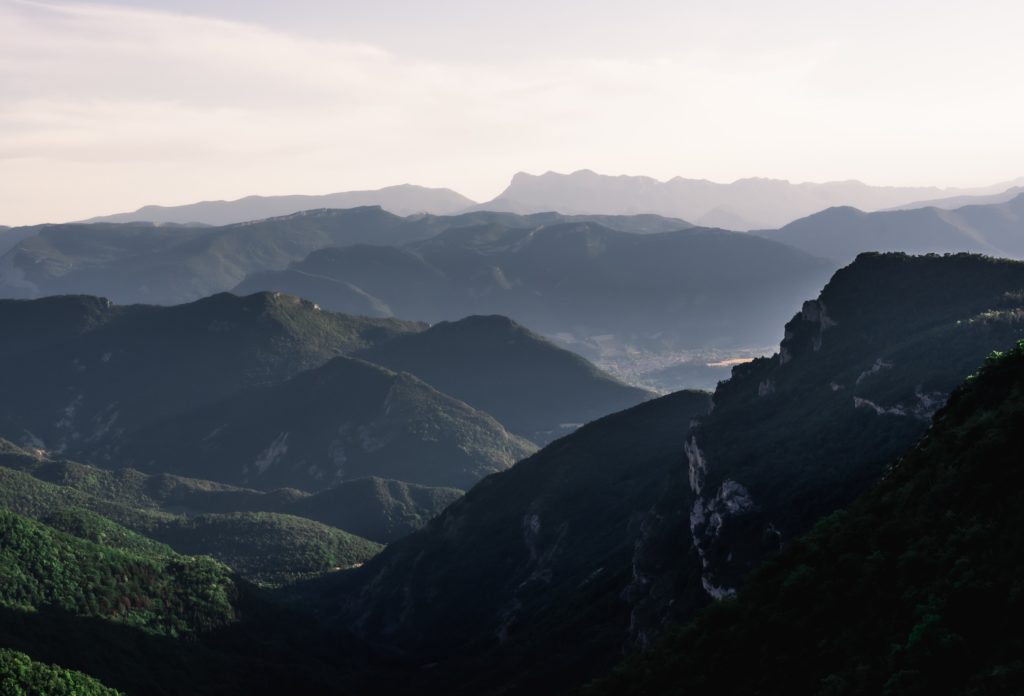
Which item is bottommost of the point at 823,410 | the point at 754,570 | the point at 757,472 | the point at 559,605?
the point at 559,605

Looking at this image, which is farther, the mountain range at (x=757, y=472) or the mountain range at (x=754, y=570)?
the mountain range at (x=757, y=472)

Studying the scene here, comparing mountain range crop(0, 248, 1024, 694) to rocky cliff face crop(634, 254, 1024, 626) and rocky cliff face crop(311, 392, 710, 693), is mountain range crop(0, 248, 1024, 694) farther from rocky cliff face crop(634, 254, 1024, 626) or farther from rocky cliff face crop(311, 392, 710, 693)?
rocky cliff face crop(311, 392, 710, 693)

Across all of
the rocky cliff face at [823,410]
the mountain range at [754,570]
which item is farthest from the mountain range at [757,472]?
the mountain range at [754,570]

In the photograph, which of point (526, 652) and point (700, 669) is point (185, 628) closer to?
point (526, 652)

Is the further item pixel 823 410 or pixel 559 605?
pixel 559 605

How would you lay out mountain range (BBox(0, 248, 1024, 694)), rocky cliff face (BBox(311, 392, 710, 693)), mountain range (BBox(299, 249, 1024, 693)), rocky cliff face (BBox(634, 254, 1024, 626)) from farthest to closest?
rocky cliff face (BBox(311, 392, 710, 693)), mountain range (BBox(299, 249, 1024, 693)), rocky cliff face (BBox(634, 254, 1024, 626)), mountain range (BBox(0, 248, 1024, 694))

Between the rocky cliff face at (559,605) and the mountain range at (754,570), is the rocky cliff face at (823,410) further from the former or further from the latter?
the rocky cliff face at (559,605)

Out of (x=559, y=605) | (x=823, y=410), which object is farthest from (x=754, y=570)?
(x=559, y=605)

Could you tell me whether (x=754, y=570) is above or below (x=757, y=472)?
above

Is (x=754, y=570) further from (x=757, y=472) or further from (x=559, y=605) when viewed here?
(x=559, y=605)

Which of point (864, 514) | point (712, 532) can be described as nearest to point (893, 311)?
point (712, 532)

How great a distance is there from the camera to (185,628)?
16050cm

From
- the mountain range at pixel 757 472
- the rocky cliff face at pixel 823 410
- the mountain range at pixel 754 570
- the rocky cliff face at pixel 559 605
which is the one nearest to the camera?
the mountain range at pixel 754 570

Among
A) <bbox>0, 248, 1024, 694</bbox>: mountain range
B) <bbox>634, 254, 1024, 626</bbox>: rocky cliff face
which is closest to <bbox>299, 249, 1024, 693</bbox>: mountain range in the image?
<bbox>634, 254, 1024, 626</bbox>: rocky cliff face
